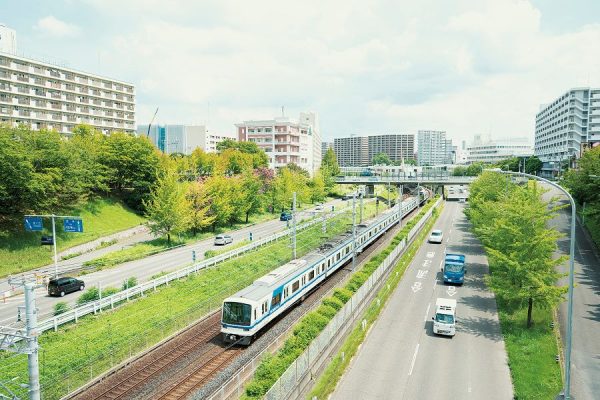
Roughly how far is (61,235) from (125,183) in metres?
16.1

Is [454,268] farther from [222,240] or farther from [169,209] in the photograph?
[169,209]

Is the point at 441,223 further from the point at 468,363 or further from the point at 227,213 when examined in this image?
the point at 468,363

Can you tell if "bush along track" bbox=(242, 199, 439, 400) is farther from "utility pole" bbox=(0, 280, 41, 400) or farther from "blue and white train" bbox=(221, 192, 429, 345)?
"utility pole" bbox=(0, 280, 41, 400)

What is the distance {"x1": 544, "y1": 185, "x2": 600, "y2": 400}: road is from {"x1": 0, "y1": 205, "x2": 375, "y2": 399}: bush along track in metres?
21.1

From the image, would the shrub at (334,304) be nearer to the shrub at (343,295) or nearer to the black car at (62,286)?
the shrub at (343,295)

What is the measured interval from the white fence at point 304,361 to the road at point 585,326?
427 inches

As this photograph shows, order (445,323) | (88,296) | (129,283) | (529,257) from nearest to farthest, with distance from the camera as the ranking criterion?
1. (445,323)
2. (529,257)
3. (88,296)
4. (129,283)

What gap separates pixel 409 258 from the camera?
42.8 metres

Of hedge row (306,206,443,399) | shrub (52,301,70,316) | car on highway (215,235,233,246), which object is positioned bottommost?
hedge row (306,206,443,399)

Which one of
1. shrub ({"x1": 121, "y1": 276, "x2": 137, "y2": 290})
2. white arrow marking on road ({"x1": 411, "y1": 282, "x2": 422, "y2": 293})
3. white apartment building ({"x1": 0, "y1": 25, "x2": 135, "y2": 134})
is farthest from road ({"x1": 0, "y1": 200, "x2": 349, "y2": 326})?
white apartment building ({"x1": 0, "y1": 25, "x2": 135, "y2": 134})

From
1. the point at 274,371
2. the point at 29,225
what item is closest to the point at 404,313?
the point at 274,371

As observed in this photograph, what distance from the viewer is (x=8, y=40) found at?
255ft

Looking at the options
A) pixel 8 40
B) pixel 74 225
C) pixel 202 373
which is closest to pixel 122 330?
pixel 202 373

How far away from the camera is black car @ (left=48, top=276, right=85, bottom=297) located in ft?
102
